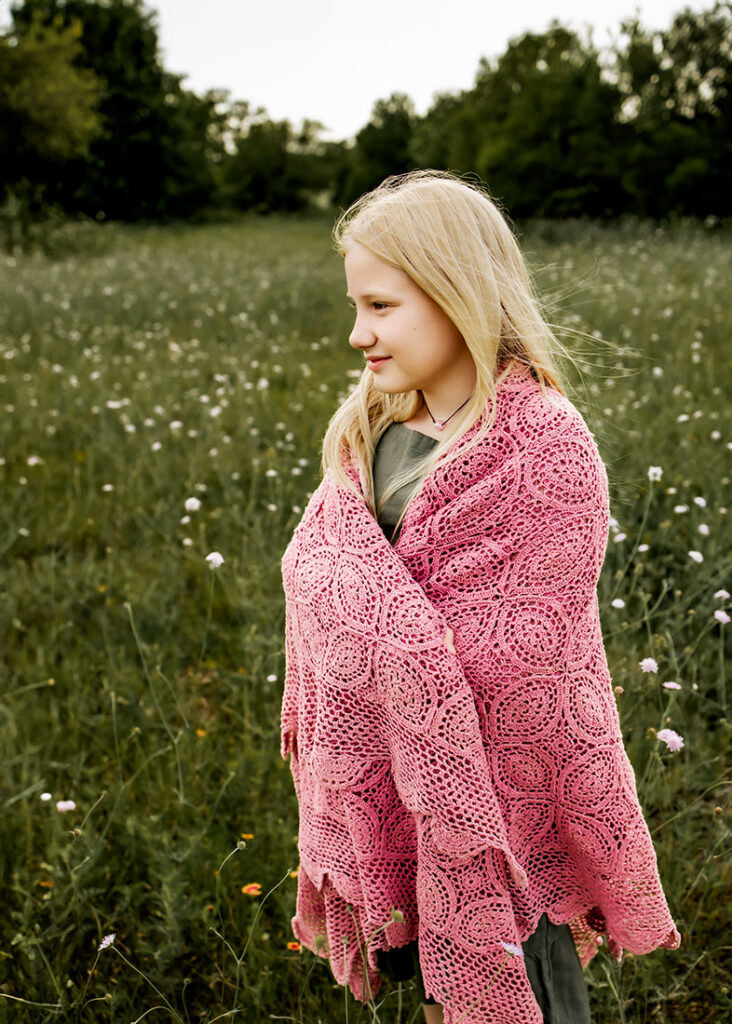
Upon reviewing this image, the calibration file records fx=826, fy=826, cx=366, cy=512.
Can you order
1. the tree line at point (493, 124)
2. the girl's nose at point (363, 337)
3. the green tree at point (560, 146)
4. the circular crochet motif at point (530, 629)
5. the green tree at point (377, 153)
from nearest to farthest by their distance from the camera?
the circular crochet motif at point (530, 629) < the girl's nose at point (363, 337) < the tree line at point (493, 124) < the green tree at point (560, 146) < the green tree at point (377, 153)

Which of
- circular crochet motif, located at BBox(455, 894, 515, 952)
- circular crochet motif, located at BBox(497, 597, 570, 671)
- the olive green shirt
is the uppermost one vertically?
the olive green shirt

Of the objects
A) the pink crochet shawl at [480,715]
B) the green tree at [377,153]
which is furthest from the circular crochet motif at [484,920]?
the green tree at [377,153]

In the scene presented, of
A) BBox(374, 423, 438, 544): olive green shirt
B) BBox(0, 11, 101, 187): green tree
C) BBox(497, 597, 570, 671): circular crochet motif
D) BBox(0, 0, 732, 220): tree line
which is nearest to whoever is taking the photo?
BBox(497, 597, 570, 671): circular crochet motif

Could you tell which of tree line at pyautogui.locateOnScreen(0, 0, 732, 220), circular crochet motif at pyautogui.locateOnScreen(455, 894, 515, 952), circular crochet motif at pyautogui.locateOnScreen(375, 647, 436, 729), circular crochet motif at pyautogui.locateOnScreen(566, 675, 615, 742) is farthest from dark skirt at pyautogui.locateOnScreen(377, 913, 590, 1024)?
tree line at pyautogui.locateOnScreen(0, 0, 732, 220)

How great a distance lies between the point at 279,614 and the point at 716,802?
161cm

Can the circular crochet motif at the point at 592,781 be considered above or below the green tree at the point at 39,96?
below

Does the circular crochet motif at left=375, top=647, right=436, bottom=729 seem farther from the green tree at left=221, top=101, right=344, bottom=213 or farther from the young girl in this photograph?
the green tree at left=221, top=101, right=344, bottom=213

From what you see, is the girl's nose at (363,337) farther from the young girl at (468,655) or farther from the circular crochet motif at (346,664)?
the circular crochet motif at (346,664)

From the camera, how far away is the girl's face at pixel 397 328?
145cm

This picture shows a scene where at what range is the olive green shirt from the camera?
1.63m

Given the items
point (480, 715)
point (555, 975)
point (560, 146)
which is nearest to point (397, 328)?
point (480, 715)

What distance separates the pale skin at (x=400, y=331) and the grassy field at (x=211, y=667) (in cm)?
61

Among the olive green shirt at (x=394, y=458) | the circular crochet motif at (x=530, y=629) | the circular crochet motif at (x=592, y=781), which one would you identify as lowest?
the circular crochet motif at (x=592, y=781)

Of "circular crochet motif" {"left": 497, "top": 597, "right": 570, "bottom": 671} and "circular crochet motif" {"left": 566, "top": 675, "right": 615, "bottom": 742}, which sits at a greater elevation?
"circular crochet motif" {"left": 497, "top": 597, "right": 570, "bottom": 671}
